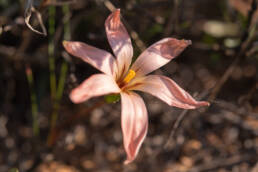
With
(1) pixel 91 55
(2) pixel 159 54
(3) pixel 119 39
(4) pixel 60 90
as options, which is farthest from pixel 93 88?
(4) pixel 60 90

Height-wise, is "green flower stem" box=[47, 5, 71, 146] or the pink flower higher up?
the pink flower

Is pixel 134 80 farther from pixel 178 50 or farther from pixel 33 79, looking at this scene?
pixel 33 79

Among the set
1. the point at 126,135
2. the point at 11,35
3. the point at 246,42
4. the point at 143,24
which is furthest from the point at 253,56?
the point at 11,35

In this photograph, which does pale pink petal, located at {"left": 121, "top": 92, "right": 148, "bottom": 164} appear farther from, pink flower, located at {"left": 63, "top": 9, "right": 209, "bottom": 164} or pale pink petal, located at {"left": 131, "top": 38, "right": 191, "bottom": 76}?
pale pink petal, located at {"left": 131, "top": 38, "right": 191, "bottom": 76}

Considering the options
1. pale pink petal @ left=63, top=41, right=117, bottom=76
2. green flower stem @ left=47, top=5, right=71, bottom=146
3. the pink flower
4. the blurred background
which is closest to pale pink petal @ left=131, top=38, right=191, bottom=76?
the pink flower

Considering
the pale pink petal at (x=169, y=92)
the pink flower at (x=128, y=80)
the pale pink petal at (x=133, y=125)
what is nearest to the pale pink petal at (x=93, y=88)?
the pink flower at (x=128, y=80)

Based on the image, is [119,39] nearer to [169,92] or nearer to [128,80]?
[128,80]
